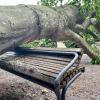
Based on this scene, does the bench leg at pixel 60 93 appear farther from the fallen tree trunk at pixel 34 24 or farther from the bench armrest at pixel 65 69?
the fallen tree trunk at pixel 34 24

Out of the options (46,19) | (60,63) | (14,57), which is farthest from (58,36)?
(60,63)

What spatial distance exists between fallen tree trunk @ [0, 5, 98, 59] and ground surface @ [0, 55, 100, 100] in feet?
3.05

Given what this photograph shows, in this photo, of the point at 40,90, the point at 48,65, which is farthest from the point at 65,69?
the point at 40,90

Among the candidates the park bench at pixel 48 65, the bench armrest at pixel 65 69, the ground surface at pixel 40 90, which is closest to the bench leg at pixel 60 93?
the park bench at pixel 48 65

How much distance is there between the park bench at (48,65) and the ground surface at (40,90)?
0.75 meters

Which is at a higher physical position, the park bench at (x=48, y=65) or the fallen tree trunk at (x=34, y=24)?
the fallen tree trunk at (x=34, y=24)

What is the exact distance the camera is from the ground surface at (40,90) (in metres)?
4.49

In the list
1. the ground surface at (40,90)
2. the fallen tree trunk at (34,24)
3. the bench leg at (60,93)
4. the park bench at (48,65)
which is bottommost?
the ground surface at (40,90)

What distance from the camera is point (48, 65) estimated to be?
11.7 ft

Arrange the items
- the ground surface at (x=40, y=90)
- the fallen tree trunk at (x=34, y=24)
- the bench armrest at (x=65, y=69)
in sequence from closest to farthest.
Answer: the bench armrest at (x=65, y=69), the fallen tree trunk at (x=34, y=24), the ground surface at (x=40, y=90)

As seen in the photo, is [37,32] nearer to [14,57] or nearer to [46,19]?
[46,19]

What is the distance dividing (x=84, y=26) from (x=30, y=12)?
9.28ft

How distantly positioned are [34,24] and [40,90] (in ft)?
3.98

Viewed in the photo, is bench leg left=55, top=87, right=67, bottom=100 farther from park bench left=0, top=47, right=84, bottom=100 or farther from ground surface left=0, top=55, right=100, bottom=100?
Answer: ground surface left=0, top=55, right=100, bottom=100
